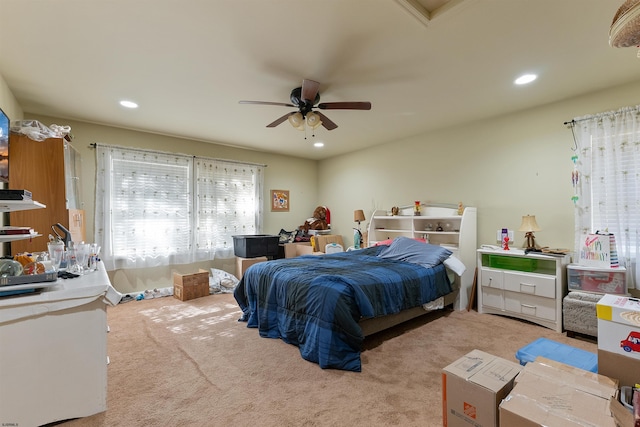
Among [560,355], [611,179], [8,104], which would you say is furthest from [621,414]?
[8,104]

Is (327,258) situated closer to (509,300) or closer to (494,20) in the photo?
(509,300)

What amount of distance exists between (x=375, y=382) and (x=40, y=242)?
3291 millimetres

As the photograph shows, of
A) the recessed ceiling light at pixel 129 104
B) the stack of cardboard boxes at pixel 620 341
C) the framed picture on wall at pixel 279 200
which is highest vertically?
the recessed ceiling light at pixel 129 104

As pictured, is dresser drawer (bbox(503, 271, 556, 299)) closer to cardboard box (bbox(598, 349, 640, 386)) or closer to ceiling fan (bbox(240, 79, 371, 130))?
cardboard box (bbox(598, 349, 640, 386))

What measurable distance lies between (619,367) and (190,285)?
4.38 metres

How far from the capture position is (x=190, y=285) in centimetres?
426

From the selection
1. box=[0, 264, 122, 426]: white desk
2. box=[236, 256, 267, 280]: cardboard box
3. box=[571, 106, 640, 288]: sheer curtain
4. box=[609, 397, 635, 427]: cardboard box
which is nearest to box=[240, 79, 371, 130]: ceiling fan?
box=[0, 264, 122, 426]: white desk

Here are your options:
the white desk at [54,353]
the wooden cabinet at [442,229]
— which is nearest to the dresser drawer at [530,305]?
→ the wooden cabinet at [442,229]

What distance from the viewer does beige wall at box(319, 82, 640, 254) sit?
3.28m

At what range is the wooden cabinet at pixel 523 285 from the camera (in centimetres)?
302

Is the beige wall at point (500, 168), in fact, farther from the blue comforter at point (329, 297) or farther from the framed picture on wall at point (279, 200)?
the framed picture on wall at point (279, 200)

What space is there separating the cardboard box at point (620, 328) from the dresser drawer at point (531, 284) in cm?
211

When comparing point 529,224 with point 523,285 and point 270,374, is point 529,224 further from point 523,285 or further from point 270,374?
point 270,374

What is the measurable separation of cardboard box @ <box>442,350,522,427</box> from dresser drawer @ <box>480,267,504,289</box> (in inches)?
93.4
